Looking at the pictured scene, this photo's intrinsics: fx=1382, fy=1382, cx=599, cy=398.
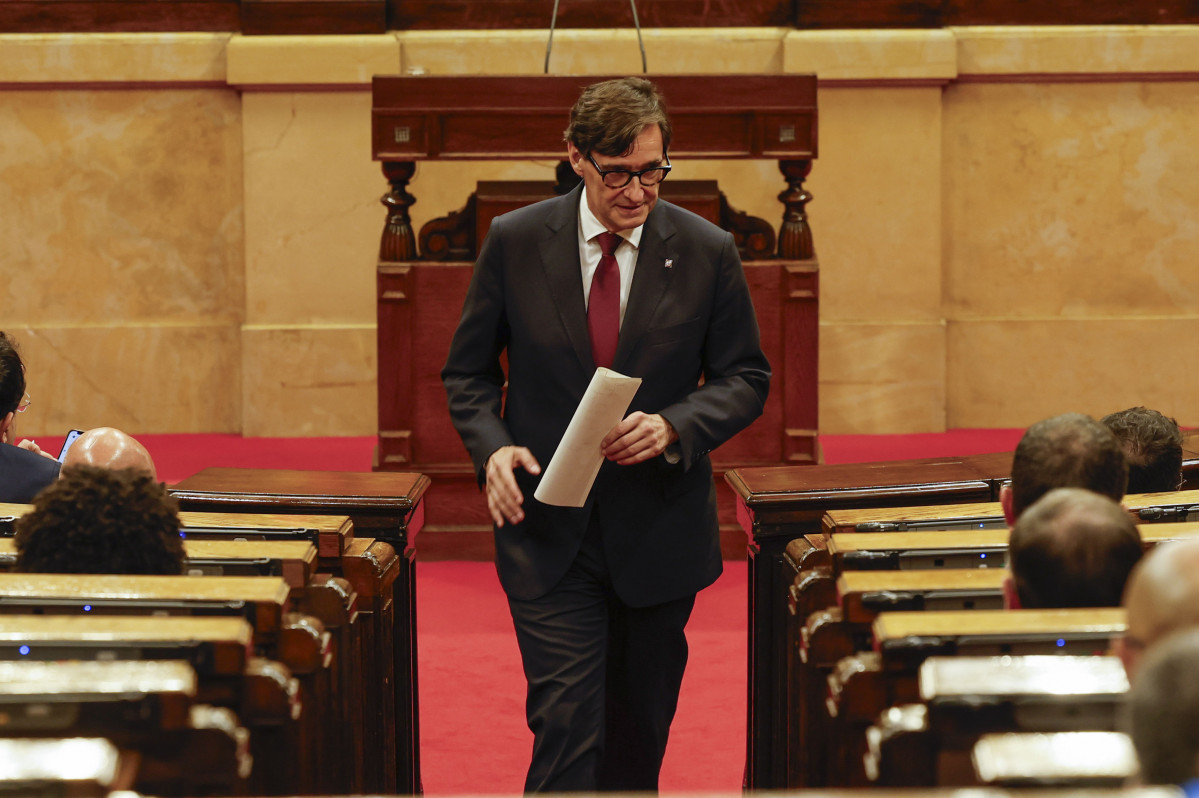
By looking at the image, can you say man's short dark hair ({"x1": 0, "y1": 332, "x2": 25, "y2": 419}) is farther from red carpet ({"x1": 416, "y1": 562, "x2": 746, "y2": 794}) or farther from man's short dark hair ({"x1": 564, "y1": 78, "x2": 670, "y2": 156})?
man's short dark hair ({"x1": 564, "y1": 78, "x2": 670, "y2": 156})

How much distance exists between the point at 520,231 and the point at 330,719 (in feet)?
3.35

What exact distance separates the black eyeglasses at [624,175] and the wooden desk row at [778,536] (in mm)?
933

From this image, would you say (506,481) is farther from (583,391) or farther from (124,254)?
(124,254)

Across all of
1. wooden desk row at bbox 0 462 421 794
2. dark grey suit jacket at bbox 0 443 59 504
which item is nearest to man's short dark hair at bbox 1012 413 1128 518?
wooden desk row at bbox 0 462 421 794

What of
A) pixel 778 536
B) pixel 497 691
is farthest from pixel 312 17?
pixel 778 536

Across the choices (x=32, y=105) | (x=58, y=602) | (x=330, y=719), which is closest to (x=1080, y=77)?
(x=32, y=105)

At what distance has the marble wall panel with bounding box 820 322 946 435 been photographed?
27.3 ft

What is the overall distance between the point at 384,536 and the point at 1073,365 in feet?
20.6

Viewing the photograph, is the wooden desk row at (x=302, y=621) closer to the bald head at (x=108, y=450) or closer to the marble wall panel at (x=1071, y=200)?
the bald head at (x=108, y=450)

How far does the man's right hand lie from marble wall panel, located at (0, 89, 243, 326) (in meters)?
6.26

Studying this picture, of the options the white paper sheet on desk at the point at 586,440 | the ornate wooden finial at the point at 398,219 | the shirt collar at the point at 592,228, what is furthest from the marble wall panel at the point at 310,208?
the white paper sheet on desk at the point at 586,440

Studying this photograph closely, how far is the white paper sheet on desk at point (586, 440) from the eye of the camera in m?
2.45

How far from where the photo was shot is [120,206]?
8.33 m

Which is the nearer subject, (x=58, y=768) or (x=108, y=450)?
(x=58, y=768)
